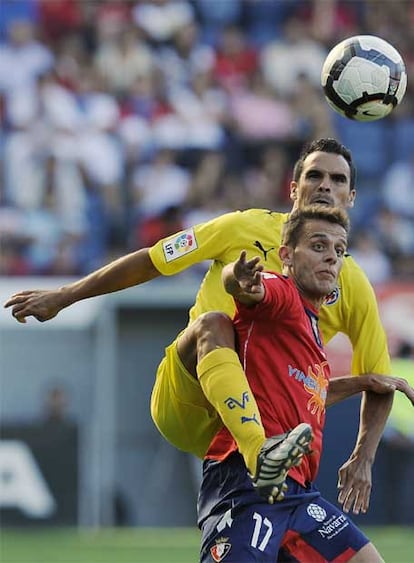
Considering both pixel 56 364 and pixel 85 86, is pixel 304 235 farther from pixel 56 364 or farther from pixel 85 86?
pixel 85 86

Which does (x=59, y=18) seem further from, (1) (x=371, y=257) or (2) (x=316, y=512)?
(2) (x=316, y=512)

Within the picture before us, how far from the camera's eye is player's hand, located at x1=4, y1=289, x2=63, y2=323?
668 cm

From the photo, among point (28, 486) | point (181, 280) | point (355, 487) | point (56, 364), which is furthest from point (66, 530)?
point (355, 487)

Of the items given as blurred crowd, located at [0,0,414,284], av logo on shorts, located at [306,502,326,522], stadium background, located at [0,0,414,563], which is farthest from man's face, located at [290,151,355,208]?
blurred crowd, located at [0,0,414,284]

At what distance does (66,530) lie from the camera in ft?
47.0

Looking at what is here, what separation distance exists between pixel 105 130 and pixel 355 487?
10.3 m

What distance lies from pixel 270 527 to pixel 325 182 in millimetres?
1843

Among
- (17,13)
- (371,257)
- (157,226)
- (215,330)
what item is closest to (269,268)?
(215,330)

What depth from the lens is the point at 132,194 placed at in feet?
51.9

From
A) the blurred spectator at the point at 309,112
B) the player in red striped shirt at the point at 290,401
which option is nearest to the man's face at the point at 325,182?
the player in red striped shirt at the point at 290,401

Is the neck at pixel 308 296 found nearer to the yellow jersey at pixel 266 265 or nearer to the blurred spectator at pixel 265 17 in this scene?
the yellow jersey at pixel 266 265

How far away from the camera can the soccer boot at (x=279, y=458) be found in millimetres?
5340

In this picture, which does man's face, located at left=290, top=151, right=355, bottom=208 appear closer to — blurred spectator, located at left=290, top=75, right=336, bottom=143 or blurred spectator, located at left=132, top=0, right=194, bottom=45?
blurred spectator, located at left=290, top=75, right=336, bottom=143

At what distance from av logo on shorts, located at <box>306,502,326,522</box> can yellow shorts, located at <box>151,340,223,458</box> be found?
0.68 meters
